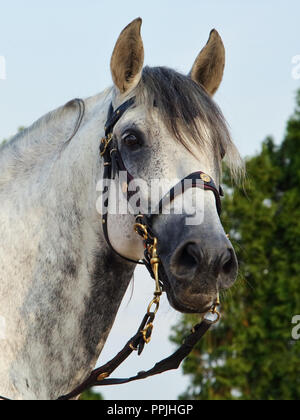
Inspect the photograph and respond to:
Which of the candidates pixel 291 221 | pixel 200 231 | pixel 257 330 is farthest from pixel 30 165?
pixel 291 221

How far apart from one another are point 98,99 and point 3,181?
88 cm

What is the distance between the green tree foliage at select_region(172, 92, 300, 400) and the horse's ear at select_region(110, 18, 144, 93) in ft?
42.7

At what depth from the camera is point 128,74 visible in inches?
150

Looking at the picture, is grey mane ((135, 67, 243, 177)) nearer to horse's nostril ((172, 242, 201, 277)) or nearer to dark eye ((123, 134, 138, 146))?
dark eye ((123, 134, 138, 146))

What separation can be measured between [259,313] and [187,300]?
631 inches

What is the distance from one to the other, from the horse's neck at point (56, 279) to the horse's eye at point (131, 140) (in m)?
0.31

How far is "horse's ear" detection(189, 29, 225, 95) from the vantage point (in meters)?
4.04

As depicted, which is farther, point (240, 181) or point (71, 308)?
point (240, 181)

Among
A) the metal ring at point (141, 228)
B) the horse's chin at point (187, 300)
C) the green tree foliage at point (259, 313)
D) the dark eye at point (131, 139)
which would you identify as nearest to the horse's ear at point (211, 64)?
the dark eye at point (131, 139)

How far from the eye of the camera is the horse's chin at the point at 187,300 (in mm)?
3127

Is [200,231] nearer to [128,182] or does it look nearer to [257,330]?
[128,182]

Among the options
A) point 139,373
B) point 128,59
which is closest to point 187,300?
point 139,373

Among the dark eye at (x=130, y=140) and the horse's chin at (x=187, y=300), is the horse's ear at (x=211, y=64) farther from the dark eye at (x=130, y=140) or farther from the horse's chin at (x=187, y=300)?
the horse's chin at (x=187, y=300)

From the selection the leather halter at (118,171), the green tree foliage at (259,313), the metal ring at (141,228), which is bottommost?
the green tree foliage at (259,313)
